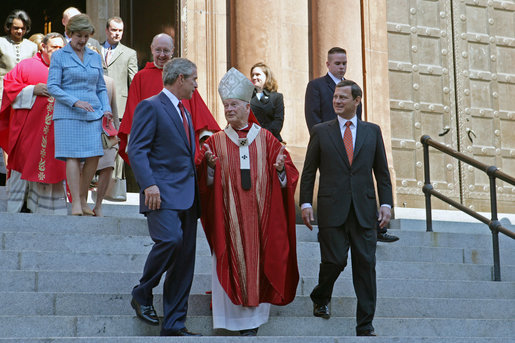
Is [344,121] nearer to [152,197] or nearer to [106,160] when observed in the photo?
[152,197]

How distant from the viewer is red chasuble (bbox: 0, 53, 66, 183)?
898 centimetres

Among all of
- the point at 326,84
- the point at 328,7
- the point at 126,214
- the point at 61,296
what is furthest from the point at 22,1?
the point at 61,296

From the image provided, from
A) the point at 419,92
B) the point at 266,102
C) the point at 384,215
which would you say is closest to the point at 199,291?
the point at 384,215

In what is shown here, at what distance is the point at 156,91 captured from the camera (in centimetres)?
882

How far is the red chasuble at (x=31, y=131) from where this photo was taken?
8977 mm

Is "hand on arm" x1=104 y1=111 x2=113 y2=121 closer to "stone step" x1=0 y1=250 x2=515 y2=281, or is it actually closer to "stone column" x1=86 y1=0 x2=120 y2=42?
"stone step" x1=0 y1=250 x2=515 y2=281

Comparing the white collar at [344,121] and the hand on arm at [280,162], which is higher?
the white collar at [344,121]

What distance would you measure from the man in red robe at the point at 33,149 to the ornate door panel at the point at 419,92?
5.00m

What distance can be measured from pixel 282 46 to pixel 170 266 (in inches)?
245

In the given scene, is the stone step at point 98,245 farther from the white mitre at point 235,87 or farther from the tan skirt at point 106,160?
the white mitre at point 235,87

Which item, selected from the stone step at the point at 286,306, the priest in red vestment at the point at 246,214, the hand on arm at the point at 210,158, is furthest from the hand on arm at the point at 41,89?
the stone step at the point at 286,306

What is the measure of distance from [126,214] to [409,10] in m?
5.18

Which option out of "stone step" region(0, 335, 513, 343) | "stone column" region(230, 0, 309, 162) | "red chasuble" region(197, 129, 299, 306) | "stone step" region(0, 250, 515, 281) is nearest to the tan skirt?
"stone step" region(0, 250, 515, 281)

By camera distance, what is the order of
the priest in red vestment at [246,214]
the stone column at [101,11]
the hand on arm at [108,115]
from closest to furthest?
the priest in red vestment at [246,214], the hand on arm at [108,115], the stone column at [101,11]
